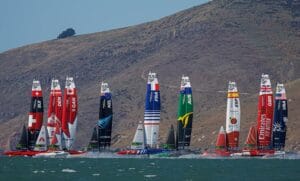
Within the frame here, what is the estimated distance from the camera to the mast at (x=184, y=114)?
436 ft

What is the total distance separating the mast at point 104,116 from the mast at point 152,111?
16.2 ft

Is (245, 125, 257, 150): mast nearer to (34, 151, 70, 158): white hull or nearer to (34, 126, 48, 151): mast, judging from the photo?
(34, 151, 70, 158): white hull

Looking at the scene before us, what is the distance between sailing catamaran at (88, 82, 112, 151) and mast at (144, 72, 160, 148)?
4.94 m

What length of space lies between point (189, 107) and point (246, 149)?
7128 millimetres

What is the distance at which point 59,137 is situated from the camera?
447 feet

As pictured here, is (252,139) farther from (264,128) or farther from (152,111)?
(152,111)

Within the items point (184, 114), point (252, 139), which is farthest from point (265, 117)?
point (184, 114)
